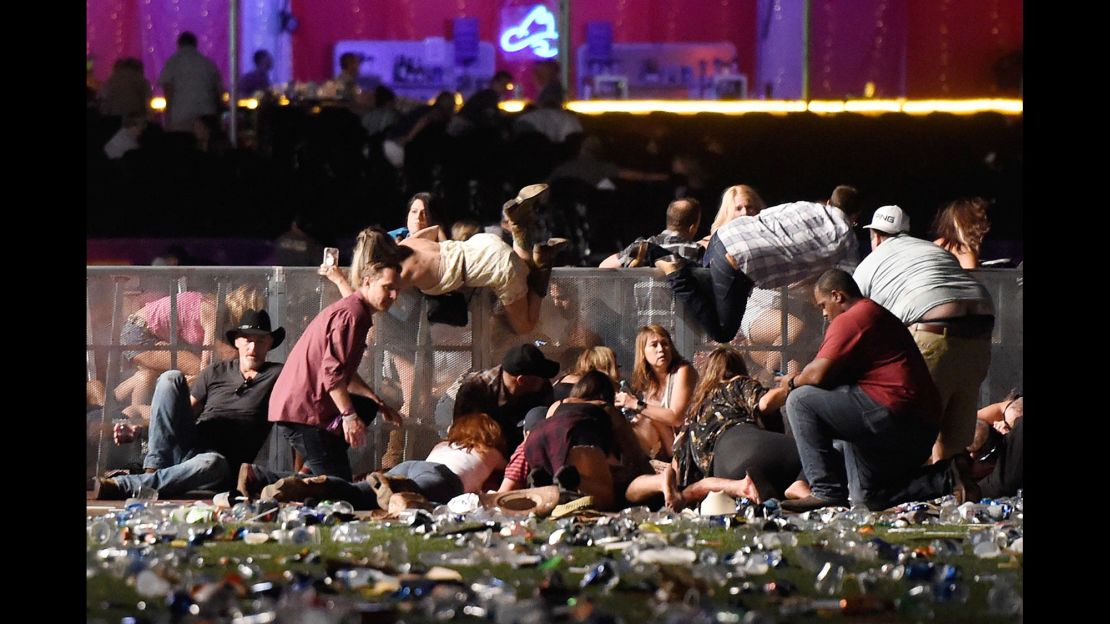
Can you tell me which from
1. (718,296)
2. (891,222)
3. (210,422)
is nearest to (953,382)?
(891,222)

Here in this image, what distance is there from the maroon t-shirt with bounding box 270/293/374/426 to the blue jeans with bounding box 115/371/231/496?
360 millimetres

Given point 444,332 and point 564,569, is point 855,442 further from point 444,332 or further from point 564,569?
point 564,569

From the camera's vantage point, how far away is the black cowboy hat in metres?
7.35

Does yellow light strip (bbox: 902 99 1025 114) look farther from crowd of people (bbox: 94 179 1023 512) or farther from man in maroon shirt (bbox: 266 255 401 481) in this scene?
man in maroon shirt (bbox: 266 255 401 481)

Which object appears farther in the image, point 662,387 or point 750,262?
point 750,262

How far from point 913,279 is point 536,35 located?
3.02 metres

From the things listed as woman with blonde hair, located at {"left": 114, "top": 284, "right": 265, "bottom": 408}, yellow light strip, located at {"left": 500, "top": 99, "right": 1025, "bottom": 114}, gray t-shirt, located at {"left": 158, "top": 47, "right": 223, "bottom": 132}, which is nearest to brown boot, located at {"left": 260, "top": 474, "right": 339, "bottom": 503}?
woman with blonde hair, located at {"left": 114, "top": 284, "right": 265, "bottom": 408}

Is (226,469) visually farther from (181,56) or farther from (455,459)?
(181,56)

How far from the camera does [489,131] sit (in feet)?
29.9

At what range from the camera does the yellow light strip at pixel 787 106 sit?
927 centimetres

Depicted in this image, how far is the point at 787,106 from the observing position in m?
9.23
